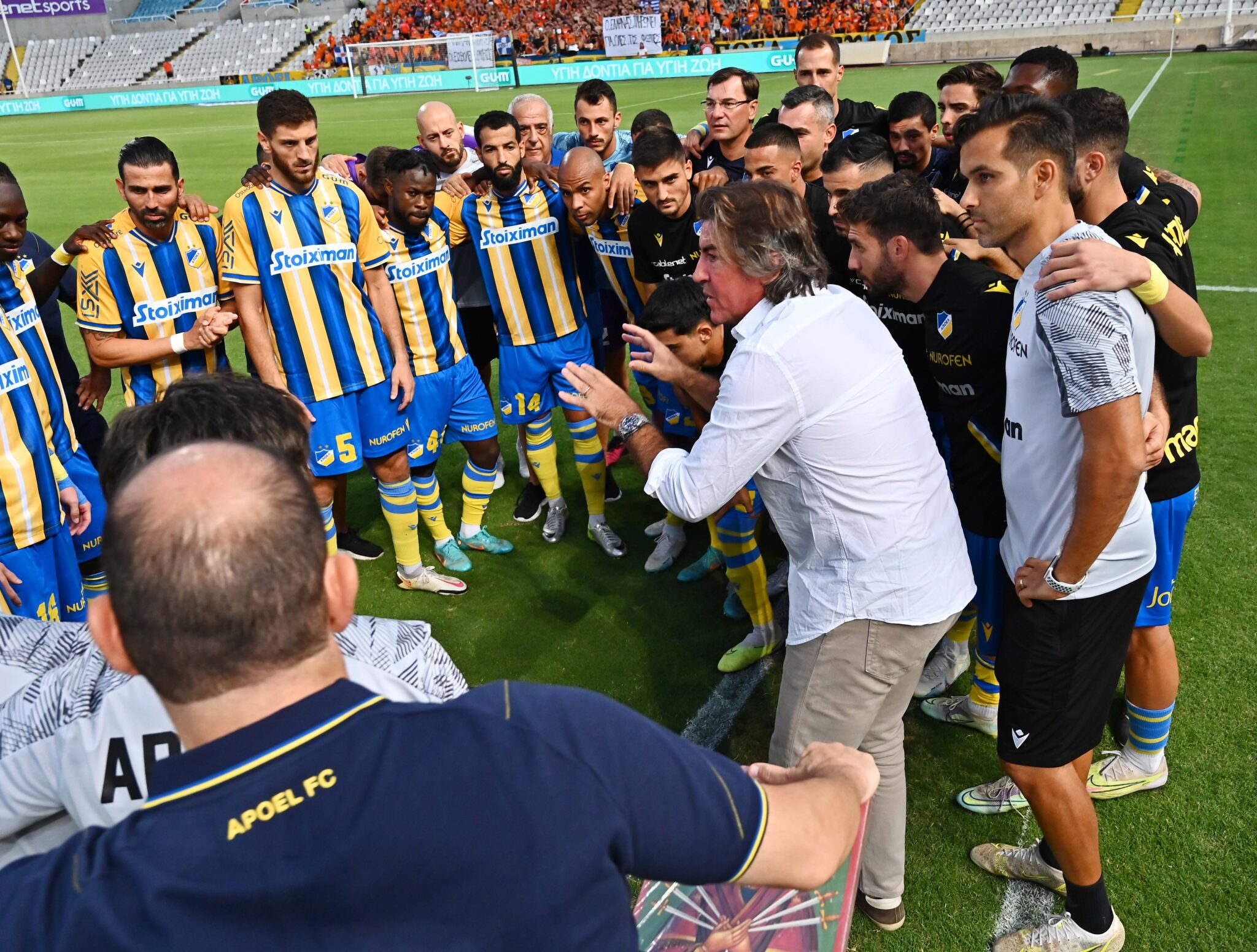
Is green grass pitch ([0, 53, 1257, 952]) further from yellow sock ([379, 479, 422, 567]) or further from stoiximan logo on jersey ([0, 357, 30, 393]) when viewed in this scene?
stoiximan logo on jersey ([0, 357, 30, 393])

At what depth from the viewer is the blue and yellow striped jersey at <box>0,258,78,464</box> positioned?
3.92m

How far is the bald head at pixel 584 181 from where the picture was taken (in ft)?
16.9

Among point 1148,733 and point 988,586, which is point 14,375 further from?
point 1148,733

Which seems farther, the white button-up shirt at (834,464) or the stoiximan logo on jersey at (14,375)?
the stoiximan logo on jersey at (14,375)

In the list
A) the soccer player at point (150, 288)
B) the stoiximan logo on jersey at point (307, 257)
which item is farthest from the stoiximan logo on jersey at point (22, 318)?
the stoiximan logo on jersey at point (307, 257)

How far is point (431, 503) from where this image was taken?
A: 5.56 metres

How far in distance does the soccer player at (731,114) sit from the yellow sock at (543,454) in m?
1.89

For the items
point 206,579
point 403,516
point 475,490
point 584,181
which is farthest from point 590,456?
point 206,579

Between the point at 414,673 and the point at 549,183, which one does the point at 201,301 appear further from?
the point at 414,673

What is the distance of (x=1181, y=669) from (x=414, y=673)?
366cm

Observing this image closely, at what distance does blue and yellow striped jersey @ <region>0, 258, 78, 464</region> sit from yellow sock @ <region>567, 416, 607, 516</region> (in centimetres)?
266

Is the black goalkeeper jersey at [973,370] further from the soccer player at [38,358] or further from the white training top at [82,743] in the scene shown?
the soccer player at [38,358]

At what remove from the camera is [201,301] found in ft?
16.3

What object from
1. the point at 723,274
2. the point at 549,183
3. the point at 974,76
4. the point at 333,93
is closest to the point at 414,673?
the point at 723,274
